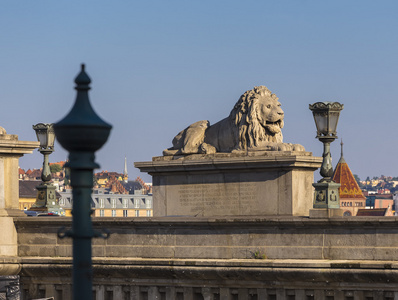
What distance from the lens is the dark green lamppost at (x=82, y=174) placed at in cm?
1170

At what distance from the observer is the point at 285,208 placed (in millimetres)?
26297

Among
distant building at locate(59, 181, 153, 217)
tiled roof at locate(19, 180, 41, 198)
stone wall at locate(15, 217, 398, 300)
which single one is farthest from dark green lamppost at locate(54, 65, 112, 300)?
tiled roof at locate(19, 180, 41, 198)

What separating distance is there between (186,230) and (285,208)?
287 cm

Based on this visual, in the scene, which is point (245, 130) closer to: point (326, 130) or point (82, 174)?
point (326, 130)

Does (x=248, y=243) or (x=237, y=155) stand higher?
(x=237, y=155)

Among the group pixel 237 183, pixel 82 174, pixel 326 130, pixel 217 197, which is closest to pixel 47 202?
pixel 217 197

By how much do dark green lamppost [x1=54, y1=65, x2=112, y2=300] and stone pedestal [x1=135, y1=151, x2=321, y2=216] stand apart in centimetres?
1447

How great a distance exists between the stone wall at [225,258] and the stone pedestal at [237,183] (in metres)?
2.70

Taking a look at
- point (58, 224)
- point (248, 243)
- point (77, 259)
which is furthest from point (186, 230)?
point (77, 259)

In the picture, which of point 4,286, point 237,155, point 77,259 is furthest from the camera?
point 237,155

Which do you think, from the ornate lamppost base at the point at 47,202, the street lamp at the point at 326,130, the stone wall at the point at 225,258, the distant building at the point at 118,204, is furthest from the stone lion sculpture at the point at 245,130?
the distant building at the point at 118,204

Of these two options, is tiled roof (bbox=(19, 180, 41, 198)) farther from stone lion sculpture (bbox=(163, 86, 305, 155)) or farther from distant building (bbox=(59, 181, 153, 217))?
stone lion sculpture (bbox=(163, 86, 305, 155))

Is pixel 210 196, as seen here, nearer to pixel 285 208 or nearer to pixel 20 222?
pixel 285 208

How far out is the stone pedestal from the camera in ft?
86.4
